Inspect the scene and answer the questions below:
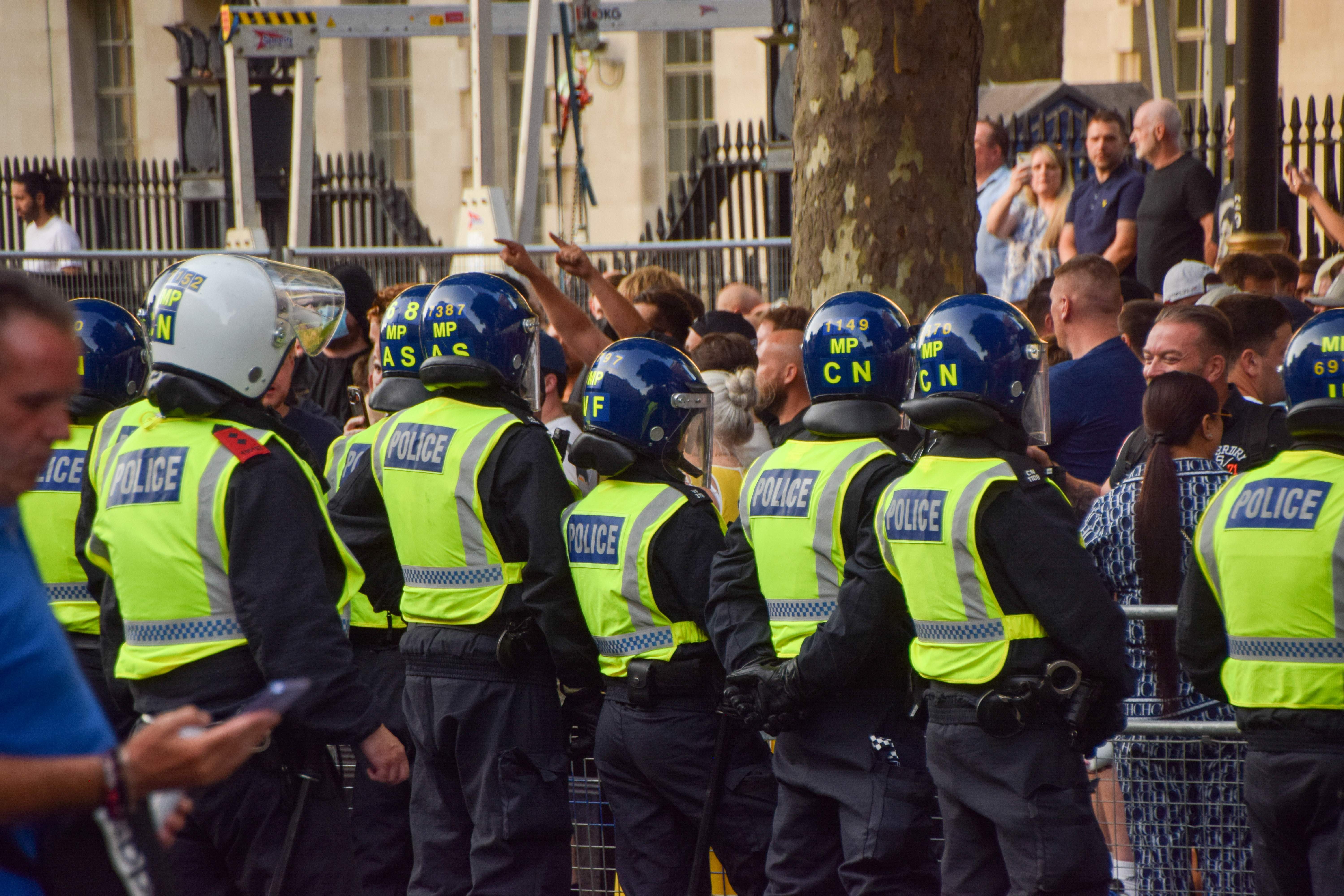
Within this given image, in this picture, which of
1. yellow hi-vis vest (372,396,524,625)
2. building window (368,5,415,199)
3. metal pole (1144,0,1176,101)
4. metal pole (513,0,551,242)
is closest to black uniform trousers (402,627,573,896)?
yellow hi-vis vest (372,396,524,625)

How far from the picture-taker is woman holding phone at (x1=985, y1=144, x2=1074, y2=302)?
9.40 metres

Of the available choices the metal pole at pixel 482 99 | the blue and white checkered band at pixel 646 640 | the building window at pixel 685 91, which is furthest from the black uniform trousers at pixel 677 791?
the building window at pixel 685 91

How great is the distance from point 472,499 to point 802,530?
3.13 feet

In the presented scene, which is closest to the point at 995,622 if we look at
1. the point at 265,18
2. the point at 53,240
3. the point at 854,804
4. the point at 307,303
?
the point at 854,804

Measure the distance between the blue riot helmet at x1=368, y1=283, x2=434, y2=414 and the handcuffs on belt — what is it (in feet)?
7.08

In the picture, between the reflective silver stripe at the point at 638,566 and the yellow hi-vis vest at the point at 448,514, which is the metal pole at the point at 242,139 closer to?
the yellow hi-vis vest at the point at 448,514

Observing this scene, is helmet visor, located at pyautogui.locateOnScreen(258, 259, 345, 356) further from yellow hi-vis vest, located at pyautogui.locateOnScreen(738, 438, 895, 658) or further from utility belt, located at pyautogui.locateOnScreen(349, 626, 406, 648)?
yellow hi-vis vest, located at pyautogui.locateOnScreen(738, 438, 895, 658)

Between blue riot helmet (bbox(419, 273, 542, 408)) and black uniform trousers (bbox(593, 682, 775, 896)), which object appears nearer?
black uniform trousers (bbox(593, 682, 775, 896))

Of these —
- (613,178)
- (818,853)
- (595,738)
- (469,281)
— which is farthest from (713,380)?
(613,178)

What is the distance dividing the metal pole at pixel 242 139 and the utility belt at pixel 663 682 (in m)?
9.24

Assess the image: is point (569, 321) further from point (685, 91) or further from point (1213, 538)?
→ point (685, 91)

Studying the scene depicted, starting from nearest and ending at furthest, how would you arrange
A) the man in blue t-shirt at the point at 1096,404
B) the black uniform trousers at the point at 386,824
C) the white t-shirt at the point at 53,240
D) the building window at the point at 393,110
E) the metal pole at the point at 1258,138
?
1. the black uniform trousers at the point at 386,824
2. the man in blue t-shirt at the point at 1096,404
3. the metal pole at the point at 1258,138
4. the white t-shirt at the point at 53,240
5. the building window at the point at 393,110

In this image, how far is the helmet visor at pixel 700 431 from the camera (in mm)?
4645

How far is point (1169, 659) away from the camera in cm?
471
